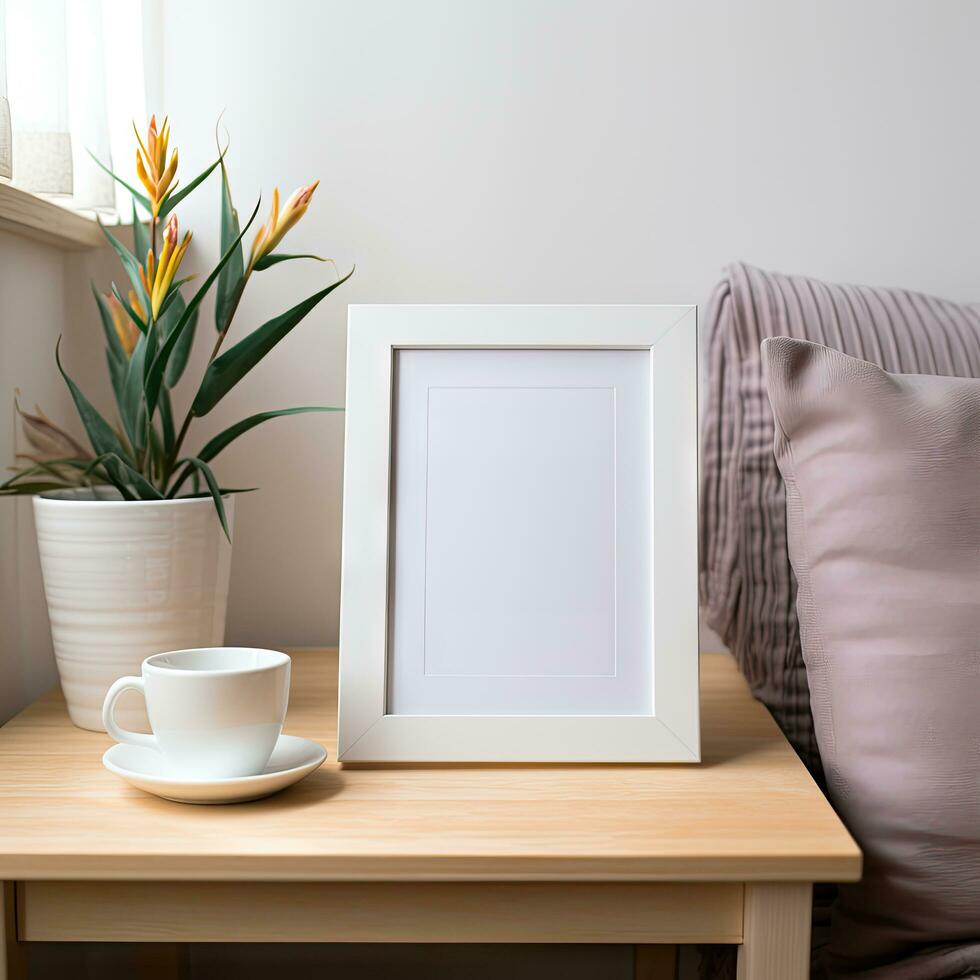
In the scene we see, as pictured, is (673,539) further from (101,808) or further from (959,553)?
(101,808)

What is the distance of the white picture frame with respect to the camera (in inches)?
31.3

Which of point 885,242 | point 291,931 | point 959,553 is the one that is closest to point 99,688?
point 291,931

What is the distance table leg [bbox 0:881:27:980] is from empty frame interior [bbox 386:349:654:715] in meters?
0.29

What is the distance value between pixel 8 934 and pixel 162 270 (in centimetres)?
53

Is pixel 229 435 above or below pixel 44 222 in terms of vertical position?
below

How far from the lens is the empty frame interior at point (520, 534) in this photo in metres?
0.81

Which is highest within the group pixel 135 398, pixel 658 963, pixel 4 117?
pixel 4 117

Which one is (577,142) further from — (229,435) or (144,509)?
(144,509)

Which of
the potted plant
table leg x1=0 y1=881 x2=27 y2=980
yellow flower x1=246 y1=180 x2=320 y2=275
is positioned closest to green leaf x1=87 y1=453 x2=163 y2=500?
the potted plant

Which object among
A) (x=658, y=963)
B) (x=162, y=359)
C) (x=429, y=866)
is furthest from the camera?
(x=658, y=963)

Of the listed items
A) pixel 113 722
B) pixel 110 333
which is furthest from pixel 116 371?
pixel 113 722

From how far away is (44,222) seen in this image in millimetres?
993

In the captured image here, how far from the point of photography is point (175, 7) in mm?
1115

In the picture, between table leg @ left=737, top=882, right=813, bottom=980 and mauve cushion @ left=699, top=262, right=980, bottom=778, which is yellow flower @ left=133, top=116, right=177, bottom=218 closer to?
mauve cushion @ left=699, top=262, right=980, bottom=778
